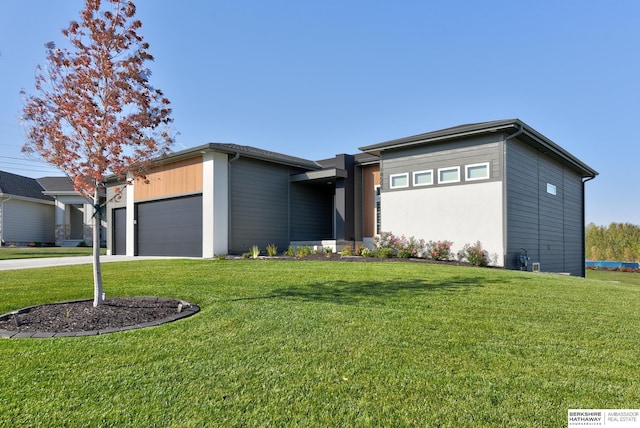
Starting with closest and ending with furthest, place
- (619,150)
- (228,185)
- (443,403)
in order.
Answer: (443,403), (228,185), (619,150)

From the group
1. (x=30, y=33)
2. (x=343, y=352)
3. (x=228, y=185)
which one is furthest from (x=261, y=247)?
(x=343, y=352)

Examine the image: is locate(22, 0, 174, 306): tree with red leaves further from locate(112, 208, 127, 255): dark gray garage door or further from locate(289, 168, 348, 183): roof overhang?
locate(112, 208, 127, 255): dark gray garage door

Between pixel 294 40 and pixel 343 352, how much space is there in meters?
10.9

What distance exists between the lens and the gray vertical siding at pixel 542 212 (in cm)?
1136

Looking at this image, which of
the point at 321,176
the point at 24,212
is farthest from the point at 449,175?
the point at 24,212

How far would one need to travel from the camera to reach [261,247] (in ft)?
48.0

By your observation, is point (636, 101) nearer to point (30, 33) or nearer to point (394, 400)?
point (394, 400)

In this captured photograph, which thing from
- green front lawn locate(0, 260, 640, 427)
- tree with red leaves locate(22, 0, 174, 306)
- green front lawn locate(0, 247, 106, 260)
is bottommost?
green front lawn locate(0, 247, 106, 260)

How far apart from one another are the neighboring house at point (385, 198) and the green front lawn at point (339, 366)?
254 inches

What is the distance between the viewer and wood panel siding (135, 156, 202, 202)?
551 inches

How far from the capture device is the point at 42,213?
91.4 feet

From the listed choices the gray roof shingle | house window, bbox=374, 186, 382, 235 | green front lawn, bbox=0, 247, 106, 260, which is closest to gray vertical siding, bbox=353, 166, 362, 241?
house window, bbox=374, 186, 382, 235

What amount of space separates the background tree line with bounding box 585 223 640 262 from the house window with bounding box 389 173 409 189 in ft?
55.1

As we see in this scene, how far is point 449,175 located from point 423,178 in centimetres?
91
